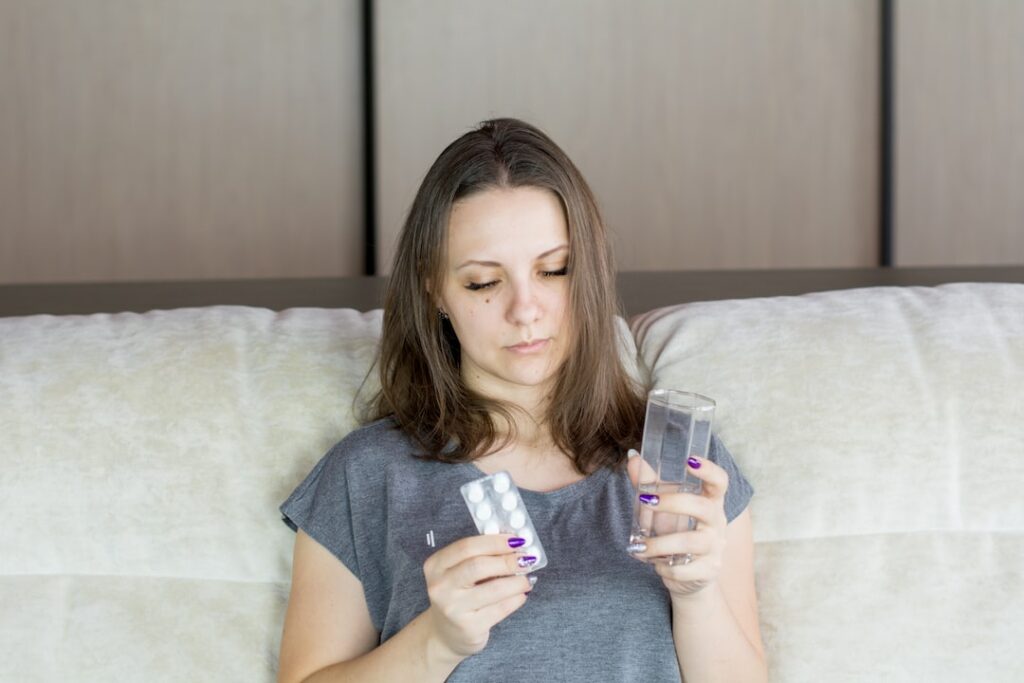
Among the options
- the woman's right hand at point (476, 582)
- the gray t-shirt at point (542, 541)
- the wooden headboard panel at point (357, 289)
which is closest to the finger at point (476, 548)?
the woman's right hand at point (476, 582)

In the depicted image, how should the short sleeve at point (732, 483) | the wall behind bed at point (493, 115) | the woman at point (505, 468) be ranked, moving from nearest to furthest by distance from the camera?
1. the woman at point (505, 468)
2. the short sleeve at point (732, 483)
3. the wall behind bed at point (493, 115)

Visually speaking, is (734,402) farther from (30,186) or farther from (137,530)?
(30,186)

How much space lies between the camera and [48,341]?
1.66 m

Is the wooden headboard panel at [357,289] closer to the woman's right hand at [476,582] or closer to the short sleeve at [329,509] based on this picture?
the short sleeve at [329,509]

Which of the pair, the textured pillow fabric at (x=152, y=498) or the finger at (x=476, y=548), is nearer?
the finger at (x=476, y=548)

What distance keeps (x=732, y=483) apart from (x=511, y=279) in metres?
0.37

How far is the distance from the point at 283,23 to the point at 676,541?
302 cm

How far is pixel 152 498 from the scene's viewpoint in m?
1.57

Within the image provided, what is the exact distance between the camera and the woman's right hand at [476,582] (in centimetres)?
116

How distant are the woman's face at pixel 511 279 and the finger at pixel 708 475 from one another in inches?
11.8

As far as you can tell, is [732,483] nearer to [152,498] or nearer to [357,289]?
[152,498]

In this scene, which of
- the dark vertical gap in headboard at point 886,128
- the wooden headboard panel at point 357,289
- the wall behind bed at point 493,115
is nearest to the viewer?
the wooden headboard panel at point 357,289

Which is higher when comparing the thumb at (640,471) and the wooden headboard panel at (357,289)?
the wooden headboard panel at (357,289)

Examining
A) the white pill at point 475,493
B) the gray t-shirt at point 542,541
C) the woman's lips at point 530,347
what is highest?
the woman's lips at point 530,347
